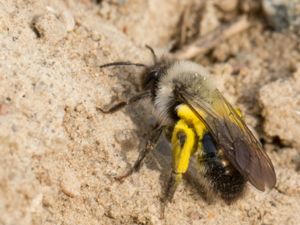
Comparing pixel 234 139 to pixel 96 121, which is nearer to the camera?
pixel 234 139

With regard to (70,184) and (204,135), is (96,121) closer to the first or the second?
(70,184)

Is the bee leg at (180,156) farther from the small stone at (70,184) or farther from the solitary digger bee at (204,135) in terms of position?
the small stone at (70,184)

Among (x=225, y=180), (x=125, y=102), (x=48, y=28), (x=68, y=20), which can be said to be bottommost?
(x=225, y=180)

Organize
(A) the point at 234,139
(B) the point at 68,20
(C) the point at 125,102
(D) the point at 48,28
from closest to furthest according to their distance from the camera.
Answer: (A) the point at 234,139
(D) the point at 48,28
(C) the point at 125,102
(B) the point at 68,20

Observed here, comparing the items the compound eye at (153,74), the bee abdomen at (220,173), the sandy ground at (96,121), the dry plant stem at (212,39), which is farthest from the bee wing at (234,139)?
the dry plant stem at (212,39)

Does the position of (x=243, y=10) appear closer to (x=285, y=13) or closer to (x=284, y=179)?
(x=285, y=13)

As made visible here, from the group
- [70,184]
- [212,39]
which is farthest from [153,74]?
[212,39]

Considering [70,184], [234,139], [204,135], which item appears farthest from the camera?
[204,135]
